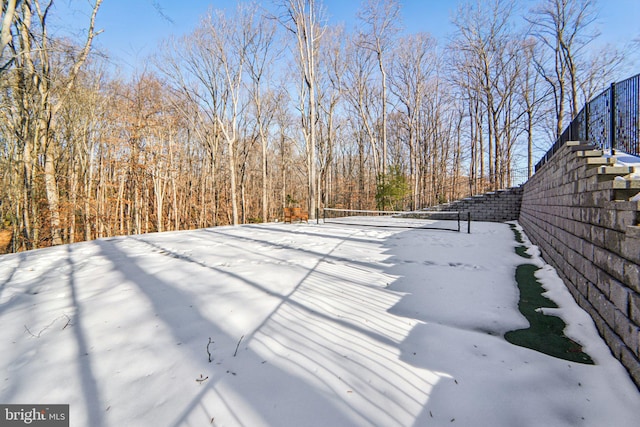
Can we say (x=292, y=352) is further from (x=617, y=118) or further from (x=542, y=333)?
(x=617, y=118)

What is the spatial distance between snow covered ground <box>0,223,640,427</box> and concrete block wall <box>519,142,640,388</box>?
0.57ft

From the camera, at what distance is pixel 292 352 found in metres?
2.04

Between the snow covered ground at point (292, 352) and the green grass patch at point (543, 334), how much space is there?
0.08 metres

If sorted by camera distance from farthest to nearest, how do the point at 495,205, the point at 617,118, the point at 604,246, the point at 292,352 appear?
the point at 495,205
the point at 617,118
the point at 604,246
the point at 292,352

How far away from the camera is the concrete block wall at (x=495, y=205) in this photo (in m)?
12.9

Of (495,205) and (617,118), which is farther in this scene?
(495,205)

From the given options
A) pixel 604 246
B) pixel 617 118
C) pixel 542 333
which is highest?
pixel 617 118

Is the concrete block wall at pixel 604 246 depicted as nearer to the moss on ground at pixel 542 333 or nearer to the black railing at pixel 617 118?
the moss on ground at pixel 542 333

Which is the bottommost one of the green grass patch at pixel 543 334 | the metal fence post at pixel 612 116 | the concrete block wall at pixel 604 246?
the green grass patch at pixel 543 334

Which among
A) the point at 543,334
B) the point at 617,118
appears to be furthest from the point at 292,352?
the point at 617,118

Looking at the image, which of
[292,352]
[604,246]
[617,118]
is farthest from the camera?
[617,118]

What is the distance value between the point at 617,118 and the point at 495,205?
36.7ft

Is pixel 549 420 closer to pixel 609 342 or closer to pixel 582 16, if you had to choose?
pixel 609 342

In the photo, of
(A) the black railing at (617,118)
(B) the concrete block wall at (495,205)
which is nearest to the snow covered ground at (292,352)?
(A) the black railing at (617,118)
